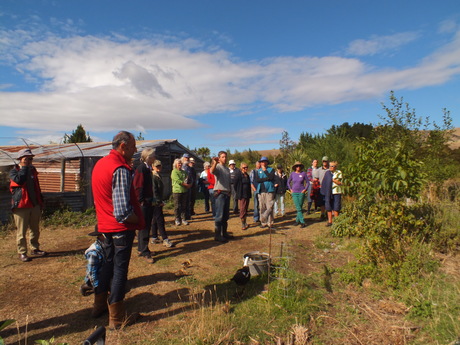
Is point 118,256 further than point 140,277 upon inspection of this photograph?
No

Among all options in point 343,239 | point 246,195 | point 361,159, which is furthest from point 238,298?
point 246,195

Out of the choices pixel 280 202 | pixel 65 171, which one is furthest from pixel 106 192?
pixel 65 171

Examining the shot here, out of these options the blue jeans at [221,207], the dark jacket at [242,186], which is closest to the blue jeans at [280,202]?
the dark jacket at [242,186]

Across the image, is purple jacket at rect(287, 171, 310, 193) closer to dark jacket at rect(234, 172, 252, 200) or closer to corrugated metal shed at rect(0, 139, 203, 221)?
dark jacket at rect(234, 172, 252, 200)

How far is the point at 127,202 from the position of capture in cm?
304

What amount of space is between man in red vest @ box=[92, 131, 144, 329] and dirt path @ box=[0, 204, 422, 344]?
0.42 m

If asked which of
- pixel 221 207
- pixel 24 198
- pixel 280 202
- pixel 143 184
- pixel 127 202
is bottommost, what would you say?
pixel 280 202

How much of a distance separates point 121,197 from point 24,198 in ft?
11.2

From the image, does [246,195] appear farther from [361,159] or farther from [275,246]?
[361,159]

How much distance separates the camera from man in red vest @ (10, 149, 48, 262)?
5.14 m

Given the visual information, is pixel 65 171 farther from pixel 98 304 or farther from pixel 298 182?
pixel 98 304

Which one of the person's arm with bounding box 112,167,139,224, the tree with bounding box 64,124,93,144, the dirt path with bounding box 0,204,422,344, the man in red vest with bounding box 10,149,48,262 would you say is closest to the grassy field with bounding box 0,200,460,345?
the dirt path with bounding box 0,204,422,344

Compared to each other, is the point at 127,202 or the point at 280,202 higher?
the point at 127,202

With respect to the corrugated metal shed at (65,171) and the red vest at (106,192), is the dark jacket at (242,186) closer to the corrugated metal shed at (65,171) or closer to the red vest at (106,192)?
the corrugated metal shed at (65,171)
